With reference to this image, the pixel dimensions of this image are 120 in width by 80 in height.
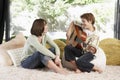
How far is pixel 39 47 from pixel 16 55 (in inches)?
16.5

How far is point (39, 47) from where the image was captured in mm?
2736

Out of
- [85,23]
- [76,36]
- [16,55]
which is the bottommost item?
[16,55]

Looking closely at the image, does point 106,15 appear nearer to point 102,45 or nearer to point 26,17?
point 102,45

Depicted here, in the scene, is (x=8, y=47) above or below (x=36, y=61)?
above

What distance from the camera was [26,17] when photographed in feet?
12.8

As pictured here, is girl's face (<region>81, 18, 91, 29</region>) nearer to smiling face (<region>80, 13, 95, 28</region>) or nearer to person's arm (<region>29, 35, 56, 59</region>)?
smiling face (<region>80, 13, 95, 28</region>)

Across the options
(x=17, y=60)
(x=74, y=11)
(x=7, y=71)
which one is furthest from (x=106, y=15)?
(x=7, y=71)

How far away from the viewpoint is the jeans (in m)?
2.76

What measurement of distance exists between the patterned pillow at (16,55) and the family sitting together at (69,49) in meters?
0.12

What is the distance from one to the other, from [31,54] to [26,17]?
1.18 m

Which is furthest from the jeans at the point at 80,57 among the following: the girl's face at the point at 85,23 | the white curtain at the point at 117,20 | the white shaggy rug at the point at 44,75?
the white curtain at the point at 117,20

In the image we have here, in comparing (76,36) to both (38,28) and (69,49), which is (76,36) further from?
(38,28)

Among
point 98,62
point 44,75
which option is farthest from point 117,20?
point 44,75

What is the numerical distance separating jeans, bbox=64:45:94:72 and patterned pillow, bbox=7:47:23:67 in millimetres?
566
